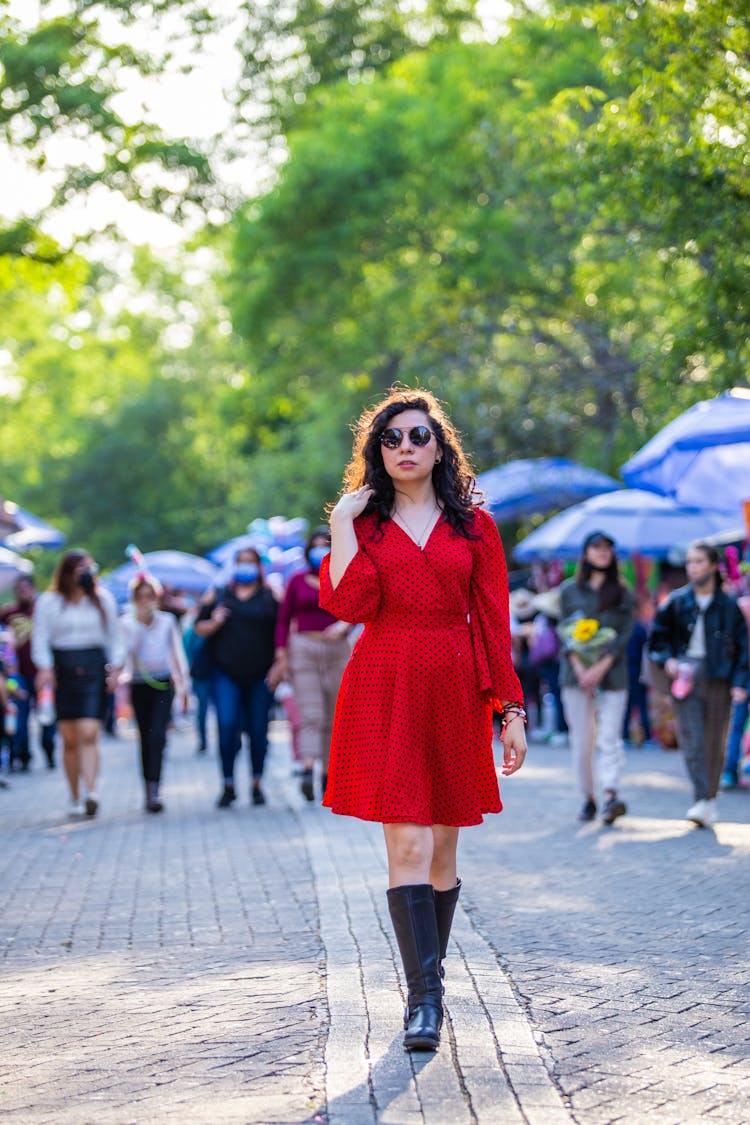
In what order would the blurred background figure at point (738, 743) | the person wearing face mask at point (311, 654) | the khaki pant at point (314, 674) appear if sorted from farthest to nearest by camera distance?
1. the blurred background figure at point (738, 743)
2. the khaki pant at point (314, 674)
3. the person wearing face mask at point (311, 654)

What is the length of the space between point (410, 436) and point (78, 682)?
24.2 ft

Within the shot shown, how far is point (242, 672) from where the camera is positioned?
13.0 metres

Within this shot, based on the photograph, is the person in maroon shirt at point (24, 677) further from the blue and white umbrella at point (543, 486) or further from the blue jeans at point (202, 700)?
the blue and white umbrella at point (543, 486)

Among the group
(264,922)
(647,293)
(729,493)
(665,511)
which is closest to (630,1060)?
(264,922)

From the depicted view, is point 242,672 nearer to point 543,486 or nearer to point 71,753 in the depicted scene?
point 71,753

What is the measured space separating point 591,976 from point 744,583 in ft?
29.7

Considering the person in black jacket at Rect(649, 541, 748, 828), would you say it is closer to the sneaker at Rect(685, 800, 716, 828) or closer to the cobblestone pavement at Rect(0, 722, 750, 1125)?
the sneaker at Rect(685, 800, 716, 828)

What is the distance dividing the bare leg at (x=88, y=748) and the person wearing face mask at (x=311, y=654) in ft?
4.57

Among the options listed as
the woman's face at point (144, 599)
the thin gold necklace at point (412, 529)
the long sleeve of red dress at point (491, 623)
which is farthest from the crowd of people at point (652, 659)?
the thin gold necklace at point (412, 529)

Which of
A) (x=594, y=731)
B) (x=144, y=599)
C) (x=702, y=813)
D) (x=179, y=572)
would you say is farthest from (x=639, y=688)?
(x=179, y=572)

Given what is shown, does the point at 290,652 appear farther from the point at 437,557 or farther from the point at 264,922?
the point at 437,557

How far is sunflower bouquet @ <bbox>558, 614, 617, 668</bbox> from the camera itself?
11305mm

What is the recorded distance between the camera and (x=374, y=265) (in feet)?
97.2

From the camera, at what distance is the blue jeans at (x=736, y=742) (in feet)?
47.0
